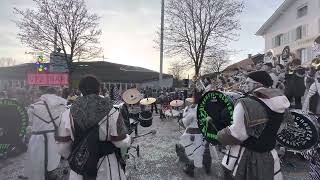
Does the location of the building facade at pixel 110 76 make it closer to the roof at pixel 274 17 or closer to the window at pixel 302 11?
the roof at pixel 274 17

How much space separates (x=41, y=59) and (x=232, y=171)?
14019 millimetres

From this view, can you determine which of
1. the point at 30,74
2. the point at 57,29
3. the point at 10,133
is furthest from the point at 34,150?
the point at 57,29

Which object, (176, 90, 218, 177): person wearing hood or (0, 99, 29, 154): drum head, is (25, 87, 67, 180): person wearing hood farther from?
(176, 90, 218, 177): person wearing hood

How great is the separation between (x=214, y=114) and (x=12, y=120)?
187 inches

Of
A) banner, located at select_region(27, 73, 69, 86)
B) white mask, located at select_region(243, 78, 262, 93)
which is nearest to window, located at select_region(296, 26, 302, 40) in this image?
banner, located at select_region(27, 73, 69, 86)

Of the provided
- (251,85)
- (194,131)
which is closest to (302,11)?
(194,131)

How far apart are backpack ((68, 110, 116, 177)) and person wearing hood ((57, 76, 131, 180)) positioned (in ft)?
0.04

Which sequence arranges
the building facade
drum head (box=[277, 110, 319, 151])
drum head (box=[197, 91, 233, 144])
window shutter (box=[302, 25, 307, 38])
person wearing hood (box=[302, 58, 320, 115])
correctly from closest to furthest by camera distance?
drum head (box=[197, 91, 233, 144])
drum head (box=[277, 110, 319, 151])
person wearing hood (box=[302, 58, 320, 115])
window shutter (box=[302, 25, 307, 38])
the building facade

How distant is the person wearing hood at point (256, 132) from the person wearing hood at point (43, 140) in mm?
3529

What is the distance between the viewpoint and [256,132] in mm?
4043

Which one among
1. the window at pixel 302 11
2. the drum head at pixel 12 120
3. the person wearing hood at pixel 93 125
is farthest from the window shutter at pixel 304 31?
the person wearing hood at pixel 93 125

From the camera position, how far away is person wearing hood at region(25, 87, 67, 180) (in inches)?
261

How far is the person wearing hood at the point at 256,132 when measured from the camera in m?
4.01

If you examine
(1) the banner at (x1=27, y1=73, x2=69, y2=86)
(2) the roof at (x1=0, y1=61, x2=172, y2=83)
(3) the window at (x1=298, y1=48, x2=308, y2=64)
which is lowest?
(1) the banner at (x1=27, y1=73, x2=69, y2=86)
